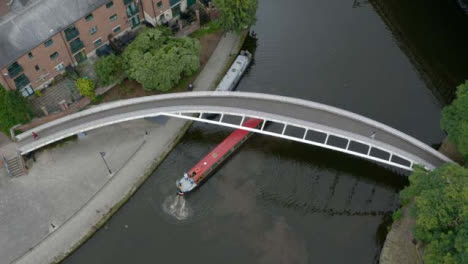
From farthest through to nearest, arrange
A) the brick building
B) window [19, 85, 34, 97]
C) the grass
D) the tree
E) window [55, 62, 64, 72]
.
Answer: the grass → the tree → window [55, 62, 64, 72] → window [19, 85, 34, 97] → the brick building

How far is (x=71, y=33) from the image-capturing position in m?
65.7

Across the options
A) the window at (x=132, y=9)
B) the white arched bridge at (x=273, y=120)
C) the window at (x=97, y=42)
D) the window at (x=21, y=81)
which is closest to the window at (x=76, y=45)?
the window at (x=97, y=42)

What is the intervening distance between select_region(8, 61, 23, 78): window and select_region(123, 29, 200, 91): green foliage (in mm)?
13130

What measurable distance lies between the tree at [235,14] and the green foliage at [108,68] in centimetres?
1550

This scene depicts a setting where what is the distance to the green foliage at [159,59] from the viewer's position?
6406 centimetres

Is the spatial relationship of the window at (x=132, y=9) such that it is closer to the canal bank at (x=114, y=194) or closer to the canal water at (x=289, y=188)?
the canal bank at (x=114, y=194)

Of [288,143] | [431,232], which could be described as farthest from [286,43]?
[431,232]

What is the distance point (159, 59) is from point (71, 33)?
493 inches

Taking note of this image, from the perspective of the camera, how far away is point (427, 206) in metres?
50.6

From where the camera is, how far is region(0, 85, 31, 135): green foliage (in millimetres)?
60312

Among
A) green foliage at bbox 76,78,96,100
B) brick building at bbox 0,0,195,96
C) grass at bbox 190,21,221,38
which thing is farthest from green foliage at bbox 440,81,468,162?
green foliage at bbox 76,78,96,100

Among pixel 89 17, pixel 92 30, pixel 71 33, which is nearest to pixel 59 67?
pixel 71 33

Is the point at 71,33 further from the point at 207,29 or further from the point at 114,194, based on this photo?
the point at 114,194

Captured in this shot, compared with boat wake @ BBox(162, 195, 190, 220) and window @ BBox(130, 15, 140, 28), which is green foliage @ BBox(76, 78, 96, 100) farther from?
boat wake @ BBox(162, 195, 190, 220)
